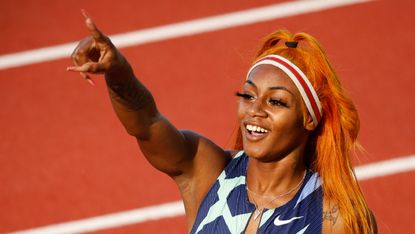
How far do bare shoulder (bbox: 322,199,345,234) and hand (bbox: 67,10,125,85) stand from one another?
41.6 inches

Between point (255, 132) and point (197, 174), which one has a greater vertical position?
point (255, 132)

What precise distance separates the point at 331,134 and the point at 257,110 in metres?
0.41

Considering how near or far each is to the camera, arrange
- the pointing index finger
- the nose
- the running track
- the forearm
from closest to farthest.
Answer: the pointing index finger → the forearm → the nose → the running track

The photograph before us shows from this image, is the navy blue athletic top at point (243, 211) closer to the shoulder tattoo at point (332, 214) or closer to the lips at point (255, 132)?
the shoulder tattoo at point (332, 214)

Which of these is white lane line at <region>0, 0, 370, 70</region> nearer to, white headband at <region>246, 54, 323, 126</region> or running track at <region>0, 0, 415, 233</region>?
running track at <region>0, 0, 415, 233</region>

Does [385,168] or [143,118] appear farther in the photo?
[385,168]

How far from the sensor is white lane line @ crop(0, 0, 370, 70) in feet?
23.7

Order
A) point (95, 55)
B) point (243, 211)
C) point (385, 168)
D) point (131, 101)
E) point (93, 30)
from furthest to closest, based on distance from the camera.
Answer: point (385, 168) < point (243, 211) < point (131, 101) < point (95, 55) < point (93, 30)

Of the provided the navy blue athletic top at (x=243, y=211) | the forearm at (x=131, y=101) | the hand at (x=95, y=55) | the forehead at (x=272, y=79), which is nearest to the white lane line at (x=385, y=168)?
the navy blue athletic top at (x=243, y=211)

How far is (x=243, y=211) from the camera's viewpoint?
13.1 feet

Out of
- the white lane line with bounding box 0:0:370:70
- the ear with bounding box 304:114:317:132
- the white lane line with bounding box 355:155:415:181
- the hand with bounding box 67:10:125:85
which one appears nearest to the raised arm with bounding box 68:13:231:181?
the hand with bounding box 67:10:125:85

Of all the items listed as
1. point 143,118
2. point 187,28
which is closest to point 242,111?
point 143,118

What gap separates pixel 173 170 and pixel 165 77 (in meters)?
3.10

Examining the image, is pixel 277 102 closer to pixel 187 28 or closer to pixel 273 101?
pixel 273 101
